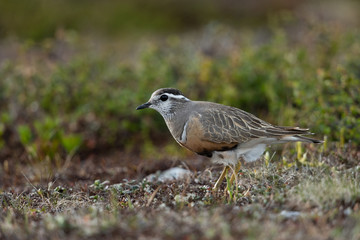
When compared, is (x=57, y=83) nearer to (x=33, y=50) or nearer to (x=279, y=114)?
(x=33, y=50)

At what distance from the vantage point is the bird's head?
269 inches

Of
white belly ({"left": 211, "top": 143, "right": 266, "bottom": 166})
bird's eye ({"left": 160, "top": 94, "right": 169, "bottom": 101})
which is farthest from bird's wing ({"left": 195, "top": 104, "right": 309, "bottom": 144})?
bird's eye ({"left": 160, "top": 94, "right": 169, "bottom": 101})

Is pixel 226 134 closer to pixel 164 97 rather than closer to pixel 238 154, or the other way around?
pixel 238 154

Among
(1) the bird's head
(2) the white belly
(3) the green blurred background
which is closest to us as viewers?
(2) the white belly

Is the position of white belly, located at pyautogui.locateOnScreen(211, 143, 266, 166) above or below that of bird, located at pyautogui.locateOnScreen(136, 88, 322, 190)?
below

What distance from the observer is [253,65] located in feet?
33.5

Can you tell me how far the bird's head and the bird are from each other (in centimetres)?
23

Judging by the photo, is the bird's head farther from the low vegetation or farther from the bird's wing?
the low vegetation

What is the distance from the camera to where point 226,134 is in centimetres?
623

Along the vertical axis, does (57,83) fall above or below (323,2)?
below

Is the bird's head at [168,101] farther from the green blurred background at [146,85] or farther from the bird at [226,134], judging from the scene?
the green blurred background at [146,85]

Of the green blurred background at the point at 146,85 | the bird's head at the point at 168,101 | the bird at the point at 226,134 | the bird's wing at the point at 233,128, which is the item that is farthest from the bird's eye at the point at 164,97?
the green blurred background at the point at 146,85

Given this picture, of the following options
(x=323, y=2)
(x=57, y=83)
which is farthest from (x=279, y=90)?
(x=323, y=2)

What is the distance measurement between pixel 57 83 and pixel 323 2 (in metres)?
15.8
